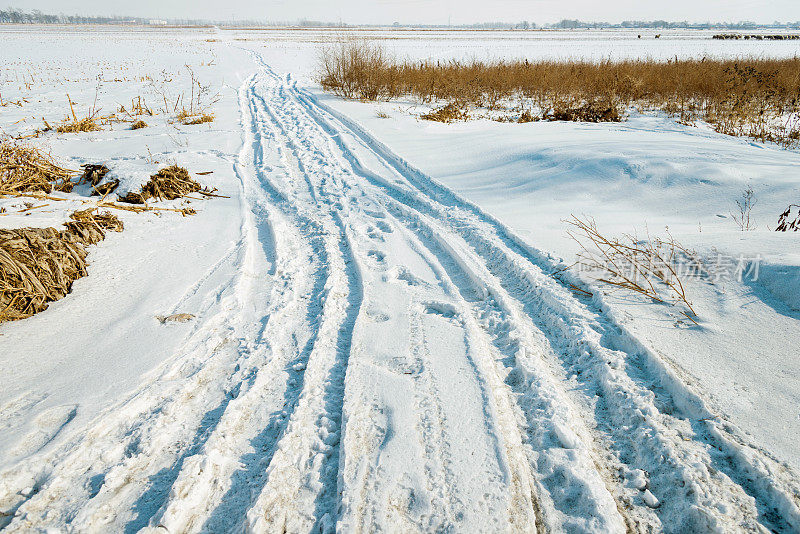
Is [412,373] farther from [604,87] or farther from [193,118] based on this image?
[604,87]

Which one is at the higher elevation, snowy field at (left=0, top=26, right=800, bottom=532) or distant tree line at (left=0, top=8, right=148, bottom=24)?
distant tree line at (left=0, top=8, right=148, bottom=24)

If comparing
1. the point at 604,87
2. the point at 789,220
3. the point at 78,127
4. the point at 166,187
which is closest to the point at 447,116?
the point at 604,87

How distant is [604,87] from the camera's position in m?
10.7

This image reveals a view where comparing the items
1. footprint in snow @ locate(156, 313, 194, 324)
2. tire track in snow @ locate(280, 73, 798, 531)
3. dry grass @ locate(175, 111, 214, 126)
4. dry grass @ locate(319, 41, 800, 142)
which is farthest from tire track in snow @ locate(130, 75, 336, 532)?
dry grass @ locate(319, 41, 800, 142)

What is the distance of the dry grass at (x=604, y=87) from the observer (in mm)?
8305

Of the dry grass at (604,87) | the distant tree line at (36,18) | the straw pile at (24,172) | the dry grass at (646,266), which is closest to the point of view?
the dry grass at (646,266)

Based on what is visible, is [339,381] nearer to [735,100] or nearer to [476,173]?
[476,173]

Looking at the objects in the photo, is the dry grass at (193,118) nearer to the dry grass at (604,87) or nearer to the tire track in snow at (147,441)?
the dry grass at (604,87)

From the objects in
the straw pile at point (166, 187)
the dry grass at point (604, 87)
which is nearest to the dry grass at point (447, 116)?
the dry grass at point (604, 87)

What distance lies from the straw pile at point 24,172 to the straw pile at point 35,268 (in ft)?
5.73

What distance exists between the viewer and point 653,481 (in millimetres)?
1584

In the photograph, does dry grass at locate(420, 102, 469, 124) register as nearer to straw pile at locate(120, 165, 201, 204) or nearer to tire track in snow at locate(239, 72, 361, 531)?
straw pile at locate(120, 165, 201, 204)

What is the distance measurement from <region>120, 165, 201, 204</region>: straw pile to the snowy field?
0.79 ft

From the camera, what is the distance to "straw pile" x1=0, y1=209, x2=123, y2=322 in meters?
2.59
